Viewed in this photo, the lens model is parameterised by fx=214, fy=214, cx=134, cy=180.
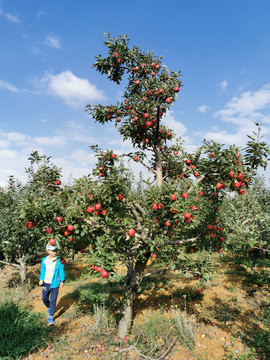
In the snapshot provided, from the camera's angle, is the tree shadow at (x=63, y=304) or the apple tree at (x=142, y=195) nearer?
the apple tree at (x=142, y=195)

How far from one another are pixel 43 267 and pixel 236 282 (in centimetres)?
676

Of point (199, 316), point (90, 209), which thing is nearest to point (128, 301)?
point (199, 316)

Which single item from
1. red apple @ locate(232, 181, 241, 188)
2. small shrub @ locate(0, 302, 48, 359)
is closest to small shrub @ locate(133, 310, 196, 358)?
small shrub @ locate(0, 302, 48, 359)

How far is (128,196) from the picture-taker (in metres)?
4.06

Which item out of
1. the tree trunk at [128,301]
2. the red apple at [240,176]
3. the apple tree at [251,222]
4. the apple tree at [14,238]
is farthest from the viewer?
the apple tree at [14,238]

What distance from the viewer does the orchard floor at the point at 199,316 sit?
4.40 metres

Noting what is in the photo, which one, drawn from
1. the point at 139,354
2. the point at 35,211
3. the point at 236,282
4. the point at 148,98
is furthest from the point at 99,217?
the point at 236,282

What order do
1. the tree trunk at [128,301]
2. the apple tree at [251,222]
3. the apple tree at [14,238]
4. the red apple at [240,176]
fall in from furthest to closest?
1. the apple tree at [14,238]
2. the tree trunk at [128,301]
3. the apple tree at [251,222]
4. the red apple at [240,176]

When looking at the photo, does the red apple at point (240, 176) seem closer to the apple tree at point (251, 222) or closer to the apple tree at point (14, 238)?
the apple tree at point (251, 222)

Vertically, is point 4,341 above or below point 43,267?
below

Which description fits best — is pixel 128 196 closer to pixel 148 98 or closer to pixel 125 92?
pixel 148 98

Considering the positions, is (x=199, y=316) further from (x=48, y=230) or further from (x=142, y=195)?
(x=48, y=230)

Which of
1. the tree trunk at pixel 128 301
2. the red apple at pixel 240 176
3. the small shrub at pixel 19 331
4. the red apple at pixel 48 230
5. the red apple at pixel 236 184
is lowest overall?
the small shrub at pixel 19 331

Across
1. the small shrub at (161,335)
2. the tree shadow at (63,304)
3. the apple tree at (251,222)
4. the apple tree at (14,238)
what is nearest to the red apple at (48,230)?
the small shrub at (161,335)
